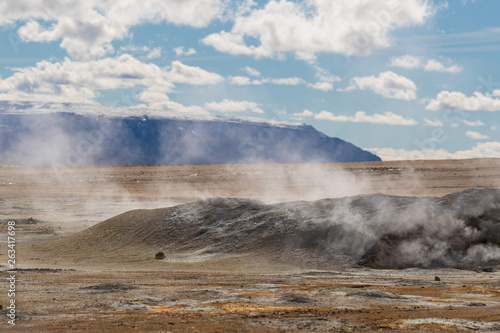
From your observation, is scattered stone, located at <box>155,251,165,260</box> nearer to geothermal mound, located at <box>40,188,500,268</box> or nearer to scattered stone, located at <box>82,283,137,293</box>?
geothermal mound, located at <box>40,188,500,268</box>

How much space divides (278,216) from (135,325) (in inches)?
670

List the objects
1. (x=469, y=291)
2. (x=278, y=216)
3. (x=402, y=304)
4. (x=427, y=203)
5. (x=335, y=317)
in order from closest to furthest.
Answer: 1. (x=335, y=317)
2. (x=402, y=304)
3. (x=469, y=291)
4. (x=427, y=203)
5. (x=278, y=216)

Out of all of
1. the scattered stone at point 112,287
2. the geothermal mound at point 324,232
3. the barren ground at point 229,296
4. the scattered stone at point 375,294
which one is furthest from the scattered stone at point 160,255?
the scattered stone at point 375,294

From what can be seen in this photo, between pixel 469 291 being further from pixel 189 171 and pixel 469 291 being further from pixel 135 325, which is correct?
pixel 189 171

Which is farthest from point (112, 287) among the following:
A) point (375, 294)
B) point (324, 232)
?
point (324, 232)

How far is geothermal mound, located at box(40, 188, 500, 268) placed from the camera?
2525cm

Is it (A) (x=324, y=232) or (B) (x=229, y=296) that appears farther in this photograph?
(A) (x=324, y=232)

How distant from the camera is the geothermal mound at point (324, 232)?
25250 mm

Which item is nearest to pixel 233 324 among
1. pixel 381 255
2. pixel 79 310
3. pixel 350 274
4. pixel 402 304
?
pixel 79 310

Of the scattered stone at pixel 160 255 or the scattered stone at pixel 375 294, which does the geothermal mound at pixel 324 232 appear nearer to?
the scattered stone at pixel 160 255

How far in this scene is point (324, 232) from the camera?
27.4 metres

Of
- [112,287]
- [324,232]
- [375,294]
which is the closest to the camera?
[375,294]

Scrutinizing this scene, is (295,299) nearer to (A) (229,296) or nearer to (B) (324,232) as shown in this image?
(A) (229,296)

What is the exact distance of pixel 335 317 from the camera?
1462 centimetres
